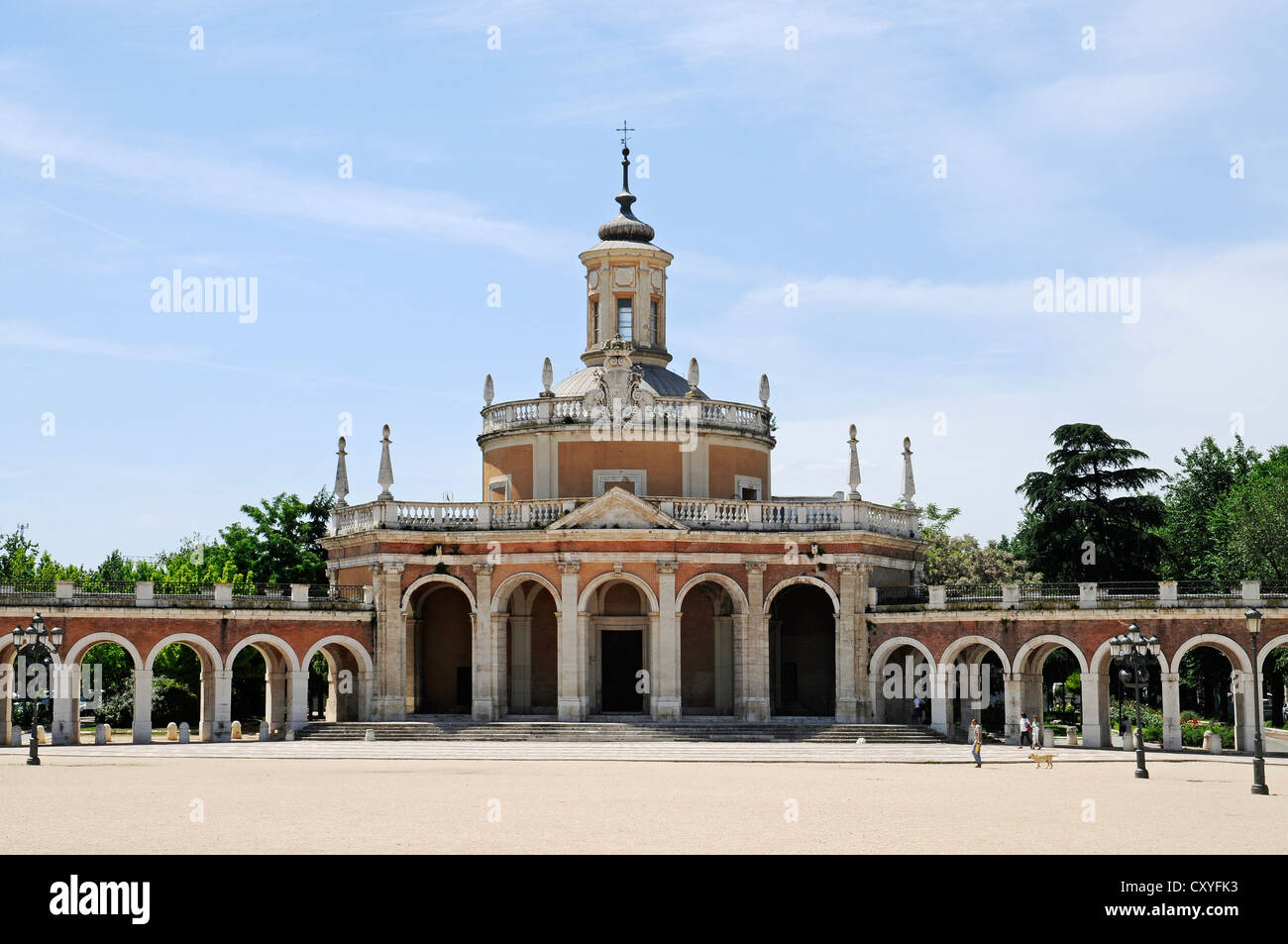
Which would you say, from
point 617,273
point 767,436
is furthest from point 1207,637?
point 617,273

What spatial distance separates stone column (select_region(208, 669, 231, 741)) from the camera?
49.6 m

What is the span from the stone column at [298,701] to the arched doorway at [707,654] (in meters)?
12.3

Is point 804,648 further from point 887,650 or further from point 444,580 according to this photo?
point 444,580

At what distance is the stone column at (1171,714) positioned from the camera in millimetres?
46938

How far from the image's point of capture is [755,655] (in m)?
50.2

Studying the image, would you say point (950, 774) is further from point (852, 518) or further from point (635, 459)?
point (635, 459)

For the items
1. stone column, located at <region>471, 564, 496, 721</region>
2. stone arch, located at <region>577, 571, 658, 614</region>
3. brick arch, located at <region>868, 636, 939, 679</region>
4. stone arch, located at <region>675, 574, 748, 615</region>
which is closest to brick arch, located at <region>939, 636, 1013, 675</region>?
brick arch, located at <region>868, 636, 939, 679</region>

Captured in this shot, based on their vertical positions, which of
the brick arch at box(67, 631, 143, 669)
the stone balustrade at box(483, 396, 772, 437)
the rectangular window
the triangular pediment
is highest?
the rectangular window

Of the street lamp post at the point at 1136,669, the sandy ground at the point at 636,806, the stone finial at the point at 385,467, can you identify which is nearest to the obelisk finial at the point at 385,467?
the stone finial at the point at 385,467

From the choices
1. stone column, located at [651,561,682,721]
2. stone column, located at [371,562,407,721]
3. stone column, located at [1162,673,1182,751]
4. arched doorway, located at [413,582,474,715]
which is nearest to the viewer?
stone column, located at [1162,673,1182,751]

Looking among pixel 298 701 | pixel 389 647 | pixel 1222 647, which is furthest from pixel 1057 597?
pixel 298 701

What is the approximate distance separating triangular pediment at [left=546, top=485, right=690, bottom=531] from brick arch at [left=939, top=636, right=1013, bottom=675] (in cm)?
920

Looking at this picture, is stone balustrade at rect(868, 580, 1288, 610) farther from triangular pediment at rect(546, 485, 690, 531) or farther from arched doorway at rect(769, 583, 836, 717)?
triangular pediment at rect(546, 485, 690, 531)

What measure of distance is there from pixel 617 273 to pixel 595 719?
17893mm
